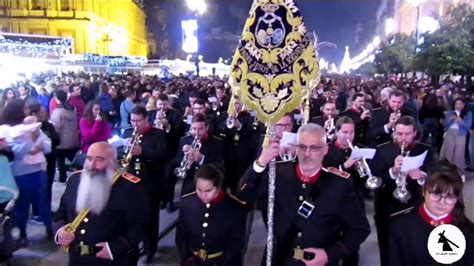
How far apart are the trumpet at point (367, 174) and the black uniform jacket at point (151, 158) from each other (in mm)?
2673

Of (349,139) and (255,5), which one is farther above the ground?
(255,5)

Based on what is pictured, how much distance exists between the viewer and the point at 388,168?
685cm

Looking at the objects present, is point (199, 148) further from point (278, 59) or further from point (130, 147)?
point (278, 59)

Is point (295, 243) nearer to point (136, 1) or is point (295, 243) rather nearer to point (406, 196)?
point (406, 196)

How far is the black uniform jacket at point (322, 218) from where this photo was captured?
470cm

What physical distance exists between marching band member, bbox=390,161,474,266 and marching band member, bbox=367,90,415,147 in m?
4.98

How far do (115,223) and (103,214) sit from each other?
0.13 metres

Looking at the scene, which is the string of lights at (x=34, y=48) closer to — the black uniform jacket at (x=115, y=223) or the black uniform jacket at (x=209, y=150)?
the black uniform jacket at (x=209, y=150)

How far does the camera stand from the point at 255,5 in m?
5.54

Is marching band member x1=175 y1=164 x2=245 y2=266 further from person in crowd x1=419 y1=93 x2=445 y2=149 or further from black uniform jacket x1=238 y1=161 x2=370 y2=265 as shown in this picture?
person in crowd x1=419 y1=93 x2=445 y2=149

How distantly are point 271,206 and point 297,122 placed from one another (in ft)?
21.5

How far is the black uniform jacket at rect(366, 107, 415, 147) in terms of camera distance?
946 cm

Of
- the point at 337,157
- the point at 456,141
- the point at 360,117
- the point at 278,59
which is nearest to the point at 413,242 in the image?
the point at 278,59

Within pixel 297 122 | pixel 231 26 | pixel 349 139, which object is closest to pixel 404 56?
pixel 297 122
